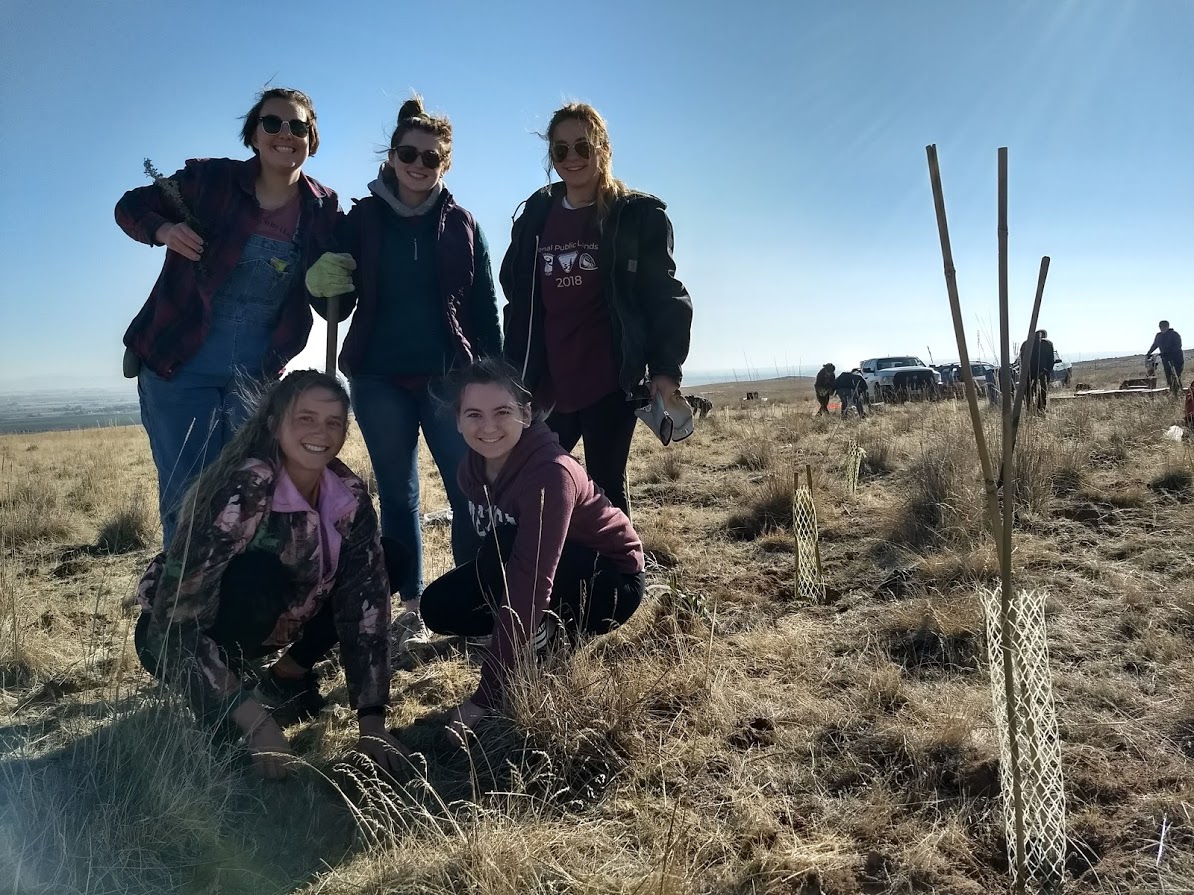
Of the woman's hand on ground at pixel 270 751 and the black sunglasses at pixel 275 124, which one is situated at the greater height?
the black sunglasses at pixel 275 124

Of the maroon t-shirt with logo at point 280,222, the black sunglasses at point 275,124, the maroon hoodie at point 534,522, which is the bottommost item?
the maroon hoodie at point 534,522

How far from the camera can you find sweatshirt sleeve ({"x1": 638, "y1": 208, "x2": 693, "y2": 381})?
275cm

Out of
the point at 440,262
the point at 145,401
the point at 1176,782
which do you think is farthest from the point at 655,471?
the point at 1176,782

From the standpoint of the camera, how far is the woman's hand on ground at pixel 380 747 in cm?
203

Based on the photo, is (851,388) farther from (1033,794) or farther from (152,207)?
(1033,794)

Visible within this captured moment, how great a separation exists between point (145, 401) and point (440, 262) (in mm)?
1179

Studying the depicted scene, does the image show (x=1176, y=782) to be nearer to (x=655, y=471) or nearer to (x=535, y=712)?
(x=535, y=712)

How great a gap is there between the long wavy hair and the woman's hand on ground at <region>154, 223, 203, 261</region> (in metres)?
0.59

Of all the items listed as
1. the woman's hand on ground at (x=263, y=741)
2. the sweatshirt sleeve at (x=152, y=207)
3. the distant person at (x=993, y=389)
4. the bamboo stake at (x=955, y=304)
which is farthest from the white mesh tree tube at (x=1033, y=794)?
the distant person at (x=993, y=389)

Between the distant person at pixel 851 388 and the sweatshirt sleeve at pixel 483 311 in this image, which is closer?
the sweatshirt sleeve at pixel 483 311

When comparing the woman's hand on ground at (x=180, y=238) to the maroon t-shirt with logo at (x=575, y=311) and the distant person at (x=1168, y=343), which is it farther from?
the distant person at (x=1168, y=343)

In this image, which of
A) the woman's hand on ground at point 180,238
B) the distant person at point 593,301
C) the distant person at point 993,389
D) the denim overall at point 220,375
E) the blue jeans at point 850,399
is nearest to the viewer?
the woman's hand on ground at point 180,238

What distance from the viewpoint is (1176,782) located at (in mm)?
1773

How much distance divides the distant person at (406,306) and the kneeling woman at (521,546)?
0.39 metres
